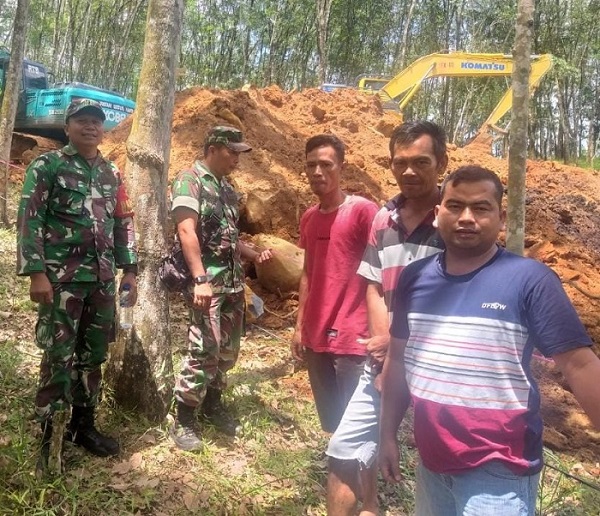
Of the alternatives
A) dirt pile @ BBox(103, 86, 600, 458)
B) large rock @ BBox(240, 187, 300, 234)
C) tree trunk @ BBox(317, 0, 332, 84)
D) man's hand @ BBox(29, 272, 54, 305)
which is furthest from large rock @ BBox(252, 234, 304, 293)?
tree trunk @ BBox(317, 0, 332, 84)

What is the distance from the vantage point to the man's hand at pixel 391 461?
188cm

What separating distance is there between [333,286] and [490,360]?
53.2 inches

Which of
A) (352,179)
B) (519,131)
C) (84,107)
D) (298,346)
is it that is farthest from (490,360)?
(352,179)

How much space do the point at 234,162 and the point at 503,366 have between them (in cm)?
212

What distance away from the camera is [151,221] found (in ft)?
11.0

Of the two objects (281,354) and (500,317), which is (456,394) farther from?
(281,354)

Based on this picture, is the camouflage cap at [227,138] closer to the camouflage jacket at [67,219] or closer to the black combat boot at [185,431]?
the camouflage jacket at [67,219]

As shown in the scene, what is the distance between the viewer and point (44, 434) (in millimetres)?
2717

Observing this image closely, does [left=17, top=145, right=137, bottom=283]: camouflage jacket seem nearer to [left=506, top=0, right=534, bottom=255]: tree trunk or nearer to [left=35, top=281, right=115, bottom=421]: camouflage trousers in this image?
[left=35, top=281, right=115, bottom=421]: camouflage trousers

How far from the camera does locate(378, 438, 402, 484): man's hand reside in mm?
1875

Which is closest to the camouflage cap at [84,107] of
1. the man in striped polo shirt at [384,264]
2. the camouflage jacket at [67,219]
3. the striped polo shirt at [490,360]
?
the camouflage jacket at [67,219]

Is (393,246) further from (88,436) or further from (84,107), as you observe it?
(88,436)

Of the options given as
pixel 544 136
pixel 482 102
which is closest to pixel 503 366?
pixel 482 102

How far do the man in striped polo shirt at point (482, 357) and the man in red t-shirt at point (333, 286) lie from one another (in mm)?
992
